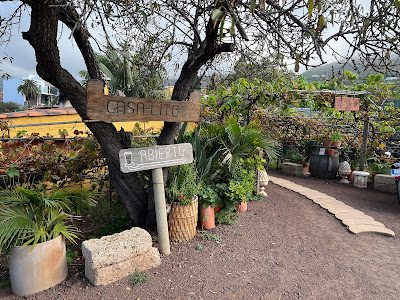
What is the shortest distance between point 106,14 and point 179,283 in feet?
8.00

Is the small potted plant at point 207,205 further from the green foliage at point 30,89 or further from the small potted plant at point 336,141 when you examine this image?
the green foliage at point 30,89

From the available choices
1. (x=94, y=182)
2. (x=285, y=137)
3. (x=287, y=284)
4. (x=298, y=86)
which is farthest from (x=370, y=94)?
(x=94, y=182)

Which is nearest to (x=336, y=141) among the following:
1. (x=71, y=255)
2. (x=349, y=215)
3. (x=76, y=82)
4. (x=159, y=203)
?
(x=349, y=215)

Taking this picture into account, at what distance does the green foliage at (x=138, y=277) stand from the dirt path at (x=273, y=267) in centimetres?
4

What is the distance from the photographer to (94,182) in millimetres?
4211

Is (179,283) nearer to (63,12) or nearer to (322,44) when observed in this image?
(322,44)

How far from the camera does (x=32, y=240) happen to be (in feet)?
7.97

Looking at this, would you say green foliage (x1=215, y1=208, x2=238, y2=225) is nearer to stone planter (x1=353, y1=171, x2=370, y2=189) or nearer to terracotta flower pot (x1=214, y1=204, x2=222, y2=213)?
terracotta flower pot (x1=214, y1=204, x2=222, y2=213)

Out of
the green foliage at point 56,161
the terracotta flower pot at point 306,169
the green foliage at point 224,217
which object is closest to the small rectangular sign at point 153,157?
the green foliage at point 224,217

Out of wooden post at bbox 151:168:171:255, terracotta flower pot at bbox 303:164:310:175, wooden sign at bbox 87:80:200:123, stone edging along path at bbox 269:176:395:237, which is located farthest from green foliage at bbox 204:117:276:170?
terracotta flower pot at bbox 303:164:310:175

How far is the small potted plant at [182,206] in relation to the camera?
11.0ft

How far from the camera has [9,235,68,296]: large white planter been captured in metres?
2.42

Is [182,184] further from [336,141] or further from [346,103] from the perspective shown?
[336,141]

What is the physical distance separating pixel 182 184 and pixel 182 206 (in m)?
0.25
